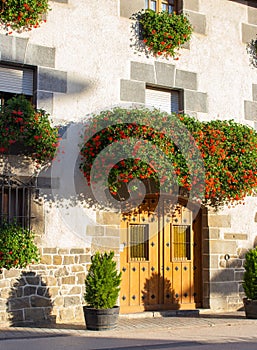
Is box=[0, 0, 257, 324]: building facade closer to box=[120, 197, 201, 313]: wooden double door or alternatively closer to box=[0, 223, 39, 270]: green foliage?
box=[120, 197, 201, 313]: wooden double door

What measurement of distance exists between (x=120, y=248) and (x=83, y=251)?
0.88 metres

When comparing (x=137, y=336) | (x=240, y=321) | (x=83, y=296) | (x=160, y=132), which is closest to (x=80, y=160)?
(x=160, y=132)

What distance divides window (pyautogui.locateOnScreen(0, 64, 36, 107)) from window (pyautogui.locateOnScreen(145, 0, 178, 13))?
9.43ft

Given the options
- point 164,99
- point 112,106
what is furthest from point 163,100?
point 112,106

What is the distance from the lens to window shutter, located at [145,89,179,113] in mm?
10922

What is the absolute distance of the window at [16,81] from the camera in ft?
31.4

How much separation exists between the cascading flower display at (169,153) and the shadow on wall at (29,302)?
198 centimetres

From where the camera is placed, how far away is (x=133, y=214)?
10.6 meters

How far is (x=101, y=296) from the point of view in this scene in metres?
8.73

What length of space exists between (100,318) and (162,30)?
5450 mm

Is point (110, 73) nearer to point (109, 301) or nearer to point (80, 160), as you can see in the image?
point (80, 160)

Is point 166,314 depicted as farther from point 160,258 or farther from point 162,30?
point 162,30

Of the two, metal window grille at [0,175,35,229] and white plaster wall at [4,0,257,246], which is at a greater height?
white plaster wall at [4,0,257,246]

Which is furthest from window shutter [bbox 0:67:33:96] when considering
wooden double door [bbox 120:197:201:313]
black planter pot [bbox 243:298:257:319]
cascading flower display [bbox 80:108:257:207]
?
black planter pot [bbox 243:298:257:319]
